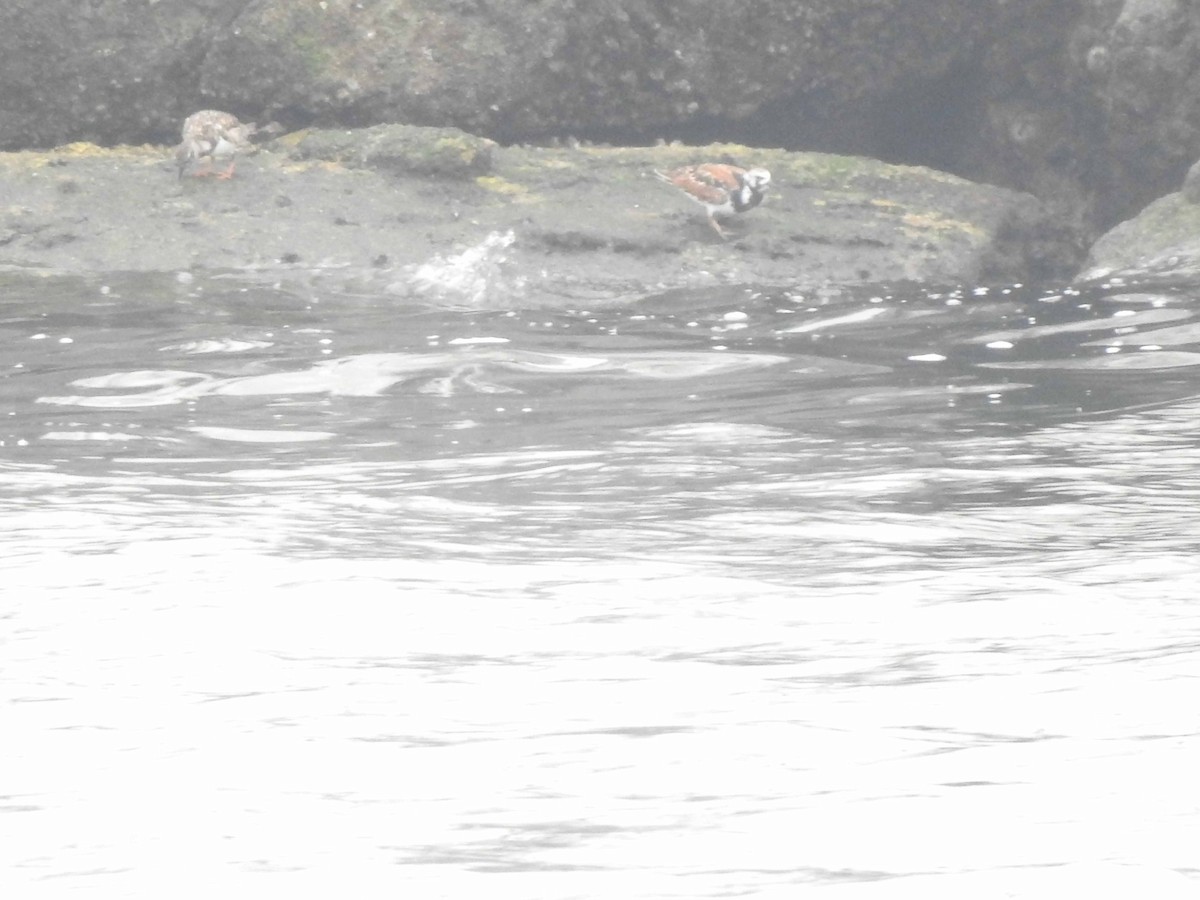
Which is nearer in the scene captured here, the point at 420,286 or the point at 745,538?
the point at 745,538

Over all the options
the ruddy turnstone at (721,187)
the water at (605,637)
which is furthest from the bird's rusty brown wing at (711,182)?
the water at (605,637)

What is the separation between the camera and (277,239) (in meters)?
9.73

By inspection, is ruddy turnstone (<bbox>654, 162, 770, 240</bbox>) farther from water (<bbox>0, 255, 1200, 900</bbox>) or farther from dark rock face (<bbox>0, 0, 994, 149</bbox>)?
water (<bbox>0, 255, 1200, 900</bbox>)

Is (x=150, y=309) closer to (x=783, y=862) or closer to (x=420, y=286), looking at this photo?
(x=420, y=286)

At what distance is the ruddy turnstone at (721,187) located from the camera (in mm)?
9742

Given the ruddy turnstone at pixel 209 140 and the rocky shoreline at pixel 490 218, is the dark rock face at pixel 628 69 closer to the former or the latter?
the rocky shoreline at pixel 490 218

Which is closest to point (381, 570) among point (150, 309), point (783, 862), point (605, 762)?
point (605, 762)

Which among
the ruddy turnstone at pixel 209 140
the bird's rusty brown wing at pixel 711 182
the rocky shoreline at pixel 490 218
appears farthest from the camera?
the ruddy turnstone at pixel 209 140

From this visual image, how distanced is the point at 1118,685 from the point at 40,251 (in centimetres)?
828

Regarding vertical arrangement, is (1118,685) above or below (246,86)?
below

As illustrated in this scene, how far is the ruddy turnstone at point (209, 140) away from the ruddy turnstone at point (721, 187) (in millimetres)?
2586

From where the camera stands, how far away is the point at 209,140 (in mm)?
9992

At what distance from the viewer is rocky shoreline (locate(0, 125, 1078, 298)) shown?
960 cm

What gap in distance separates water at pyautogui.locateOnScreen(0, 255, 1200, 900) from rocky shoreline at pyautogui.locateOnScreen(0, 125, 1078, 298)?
122 inches
